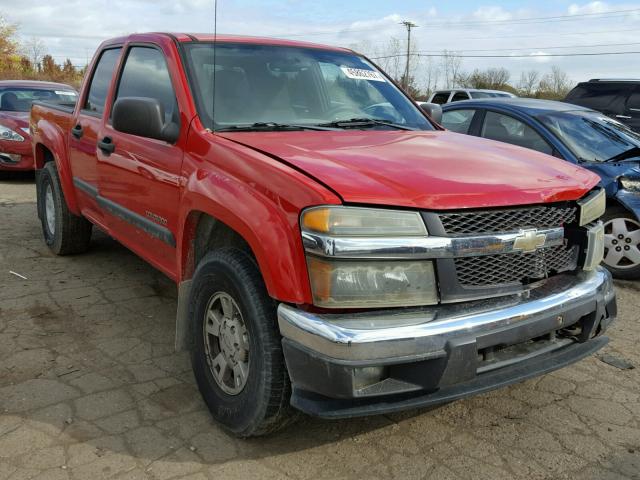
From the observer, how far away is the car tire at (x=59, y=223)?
214 inches

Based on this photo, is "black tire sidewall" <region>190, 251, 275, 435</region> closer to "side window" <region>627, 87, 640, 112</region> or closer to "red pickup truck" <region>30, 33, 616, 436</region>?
"red pickup truck" <region>30, 33, 616, 436</region>

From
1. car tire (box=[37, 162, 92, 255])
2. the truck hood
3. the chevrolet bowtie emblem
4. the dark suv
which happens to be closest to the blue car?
the truck hood

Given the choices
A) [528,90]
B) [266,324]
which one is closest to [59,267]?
[266,324]

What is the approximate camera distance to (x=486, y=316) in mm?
2338

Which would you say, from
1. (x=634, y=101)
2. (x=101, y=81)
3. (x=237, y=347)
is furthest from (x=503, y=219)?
(x=634, y=101)

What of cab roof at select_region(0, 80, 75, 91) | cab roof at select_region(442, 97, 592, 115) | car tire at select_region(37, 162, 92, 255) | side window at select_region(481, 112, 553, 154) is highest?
cab roof at select_region(442, 97, 592, 115)

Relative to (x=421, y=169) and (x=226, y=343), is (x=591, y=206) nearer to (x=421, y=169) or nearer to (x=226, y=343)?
(x=421, y=169)

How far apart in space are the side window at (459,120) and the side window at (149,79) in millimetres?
3719

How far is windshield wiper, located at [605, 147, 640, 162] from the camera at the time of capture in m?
5.45

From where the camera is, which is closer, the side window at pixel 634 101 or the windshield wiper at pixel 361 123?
the windshield wiper at pixel 361 123

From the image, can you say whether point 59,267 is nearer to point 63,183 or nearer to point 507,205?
point 63,183

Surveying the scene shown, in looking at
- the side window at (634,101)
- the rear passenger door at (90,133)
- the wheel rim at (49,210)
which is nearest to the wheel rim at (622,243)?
the rear passenger door at (90,133)

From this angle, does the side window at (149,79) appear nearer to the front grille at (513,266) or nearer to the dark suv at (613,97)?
the front grille at (513,266)

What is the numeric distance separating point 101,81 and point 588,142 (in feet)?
14.1
